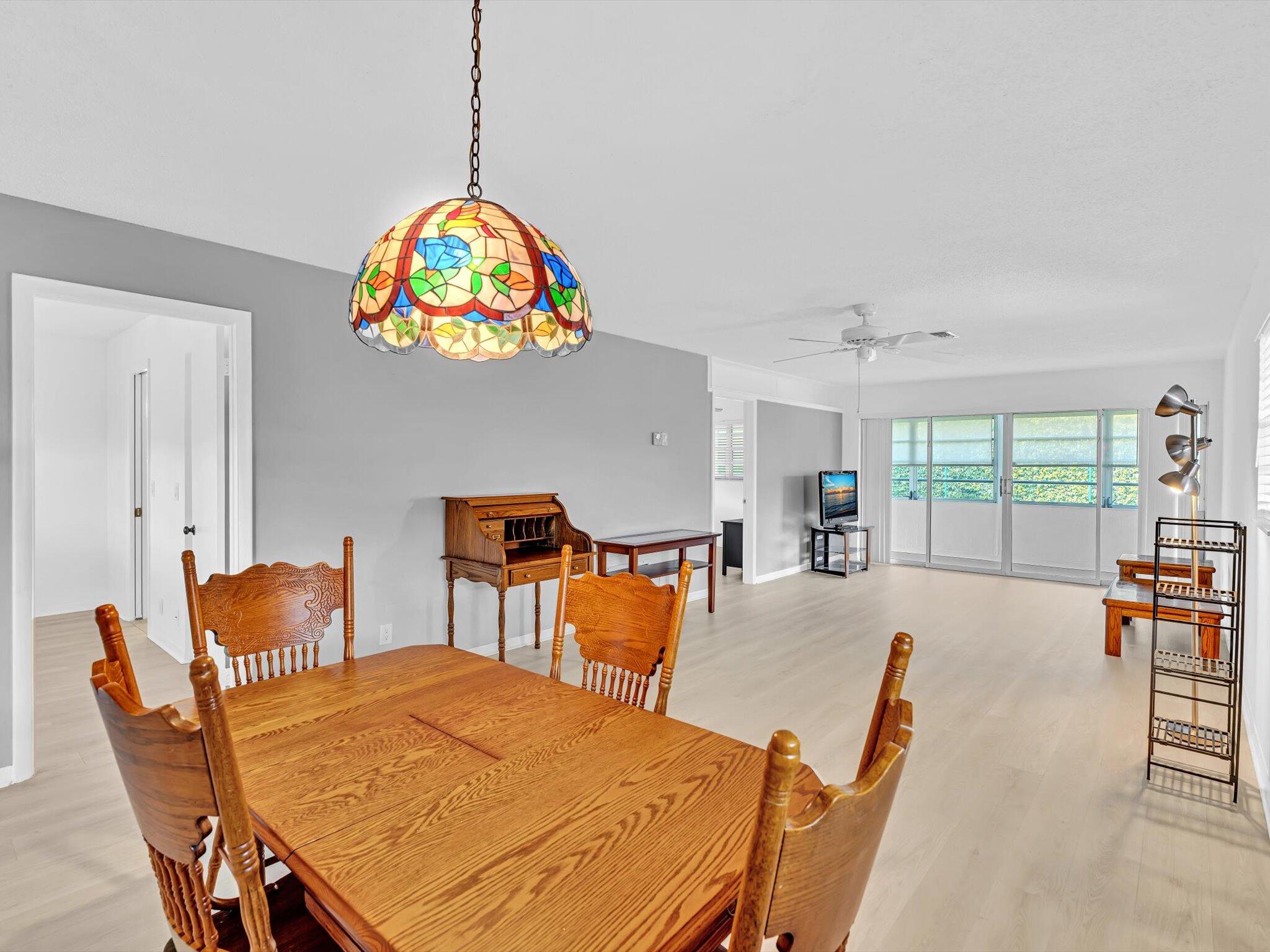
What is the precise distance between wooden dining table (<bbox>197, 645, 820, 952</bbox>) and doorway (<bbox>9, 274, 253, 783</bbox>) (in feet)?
5.62

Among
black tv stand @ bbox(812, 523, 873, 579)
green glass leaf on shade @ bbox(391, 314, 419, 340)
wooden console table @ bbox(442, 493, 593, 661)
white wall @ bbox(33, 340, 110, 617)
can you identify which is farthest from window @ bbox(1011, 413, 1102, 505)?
white wall @ bbox(33, 340, 110, 617)

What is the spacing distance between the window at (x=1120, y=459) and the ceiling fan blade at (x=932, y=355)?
6.51 ft

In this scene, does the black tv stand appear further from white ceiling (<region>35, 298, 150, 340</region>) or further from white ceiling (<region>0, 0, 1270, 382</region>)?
white ceiling (<region>35, 298, 150, 340</region>)

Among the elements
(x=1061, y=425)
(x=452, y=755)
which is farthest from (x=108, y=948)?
(x=1061, y=425)

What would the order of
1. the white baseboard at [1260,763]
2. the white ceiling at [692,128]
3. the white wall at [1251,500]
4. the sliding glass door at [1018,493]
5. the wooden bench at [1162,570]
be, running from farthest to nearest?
the sliding glass door at [1018,493]
the wooden bench at [1162,570]
the white wall at [1251,500]
the white baseboard at [1260,763]
the white ceiling at [692,128]

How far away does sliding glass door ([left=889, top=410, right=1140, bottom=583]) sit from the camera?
695cm

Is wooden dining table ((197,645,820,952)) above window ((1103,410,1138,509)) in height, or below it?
below

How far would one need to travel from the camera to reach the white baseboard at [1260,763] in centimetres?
241

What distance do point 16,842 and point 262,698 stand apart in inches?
56.0

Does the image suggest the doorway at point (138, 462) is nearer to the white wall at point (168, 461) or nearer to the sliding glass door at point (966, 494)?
the white wall at point (168, 461)

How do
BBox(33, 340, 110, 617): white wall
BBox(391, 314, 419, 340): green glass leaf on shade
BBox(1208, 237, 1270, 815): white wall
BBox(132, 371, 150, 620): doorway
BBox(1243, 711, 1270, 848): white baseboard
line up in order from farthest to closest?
BBox(33, 340, 110, 617): white wall
BBox(132, 371, 150, 620): doorway
BBox(1208, 237, 1270, 815): white wall
BBox(1243, 711, 1270, 848): white baseboard
BBox(391, 314, 419, 340): green glass leaf on shade

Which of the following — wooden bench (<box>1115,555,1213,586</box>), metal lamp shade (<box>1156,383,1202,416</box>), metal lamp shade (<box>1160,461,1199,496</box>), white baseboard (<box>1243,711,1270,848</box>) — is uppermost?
metal lamp shade (<box>1156,383,1202,416</box>)

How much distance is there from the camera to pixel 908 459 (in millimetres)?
8406

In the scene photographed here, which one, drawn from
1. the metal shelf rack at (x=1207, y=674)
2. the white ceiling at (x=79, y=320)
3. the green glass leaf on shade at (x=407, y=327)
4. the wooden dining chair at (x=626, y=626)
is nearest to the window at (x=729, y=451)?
the metal shelf rack at (x=1207, y=674)
